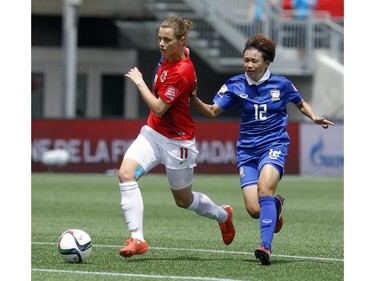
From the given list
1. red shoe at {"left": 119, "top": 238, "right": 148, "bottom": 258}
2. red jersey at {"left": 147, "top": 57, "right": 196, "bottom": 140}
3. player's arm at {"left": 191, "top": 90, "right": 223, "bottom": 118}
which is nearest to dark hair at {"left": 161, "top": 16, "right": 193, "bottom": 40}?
red jersey at {"left": 147, "top": 57, "right": 196, "bottom": 140}

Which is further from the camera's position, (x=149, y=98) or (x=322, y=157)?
(x=322, y=157)

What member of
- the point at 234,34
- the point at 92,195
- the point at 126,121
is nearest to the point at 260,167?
the point at 92,195

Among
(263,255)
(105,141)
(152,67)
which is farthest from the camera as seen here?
(152,67)

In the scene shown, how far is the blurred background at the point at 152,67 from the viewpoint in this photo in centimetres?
2512

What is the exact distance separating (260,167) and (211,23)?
2246 cm

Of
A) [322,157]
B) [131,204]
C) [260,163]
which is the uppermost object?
[260,163]

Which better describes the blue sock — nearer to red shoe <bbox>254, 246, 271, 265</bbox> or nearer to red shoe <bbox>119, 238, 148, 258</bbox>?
red shoe <bbox>254, 246, 271, 265</bbox>

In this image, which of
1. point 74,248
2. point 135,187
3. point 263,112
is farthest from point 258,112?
point 74,248

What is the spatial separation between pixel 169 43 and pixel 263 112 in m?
1.03

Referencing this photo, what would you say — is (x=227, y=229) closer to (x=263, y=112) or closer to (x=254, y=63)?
(x=263, y=112)

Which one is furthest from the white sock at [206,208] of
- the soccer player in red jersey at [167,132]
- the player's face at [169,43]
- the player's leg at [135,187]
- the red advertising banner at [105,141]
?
the red advertising banner at [105,141]

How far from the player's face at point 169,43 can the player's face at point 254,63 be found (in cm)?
56

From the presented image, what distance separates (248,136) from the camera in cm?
927

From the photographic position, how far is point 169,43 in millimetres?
8875
